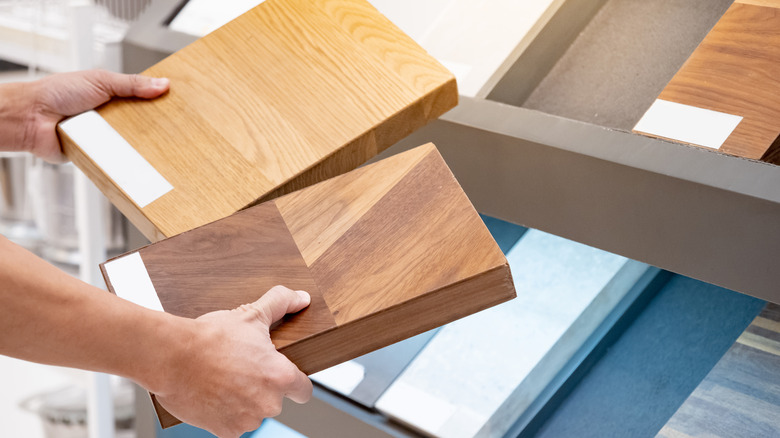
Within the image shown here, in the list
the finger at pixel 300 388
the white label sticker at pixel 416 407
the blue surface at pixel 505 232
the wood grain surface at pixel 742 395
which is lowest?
the white label sticker at pixel 416 407

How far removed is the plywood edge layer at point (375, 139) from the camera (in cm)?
77

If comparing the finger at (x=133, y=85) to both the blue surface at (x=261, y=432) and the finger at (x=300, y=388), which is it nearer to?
the finger at (x=300, y=388)

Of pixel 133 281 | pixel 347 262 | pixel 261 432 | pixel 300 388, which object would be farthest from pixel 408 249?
pixel 261 432

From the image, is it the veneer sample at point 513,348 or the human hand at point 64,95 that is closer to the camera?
the human hand at point 64,95

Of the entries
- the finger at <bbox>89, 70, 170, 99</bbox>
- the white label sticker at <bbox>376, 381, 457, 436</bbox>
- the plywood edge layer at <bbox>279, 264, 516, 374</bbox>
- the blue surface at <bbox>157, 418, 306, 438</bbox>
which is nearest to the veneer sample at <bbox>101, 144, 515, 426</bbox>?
the plywood edge layer at <bbox>279, 264, 516, 374</bbox>

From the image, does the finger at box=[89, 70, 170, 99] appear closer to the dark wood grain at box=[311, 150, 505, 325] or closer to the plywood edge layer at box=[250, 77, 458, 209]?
the plywood edge layer at box=[250, 77, 458, 209]

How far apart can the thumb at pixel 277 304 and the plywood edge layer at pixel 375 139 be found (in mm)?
140

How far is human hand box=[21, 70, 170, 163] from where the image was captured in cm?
86

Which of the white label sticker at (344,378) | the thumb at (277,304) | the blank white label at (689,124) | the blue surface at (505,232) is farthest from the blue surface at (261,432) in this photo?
the blank white label at (689,124)

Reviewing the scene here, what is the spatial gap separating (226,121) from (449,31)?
1.29ft

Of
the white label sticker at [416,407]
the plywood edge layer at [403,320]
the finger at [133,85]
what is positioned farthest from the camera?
the white label sticker at [416,407]

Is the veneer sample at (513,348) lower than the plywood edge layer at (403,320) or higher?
lower

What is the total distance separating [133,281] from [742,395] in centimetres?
68

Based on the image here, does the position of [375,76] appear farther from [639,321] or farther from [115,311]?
[639,321]
